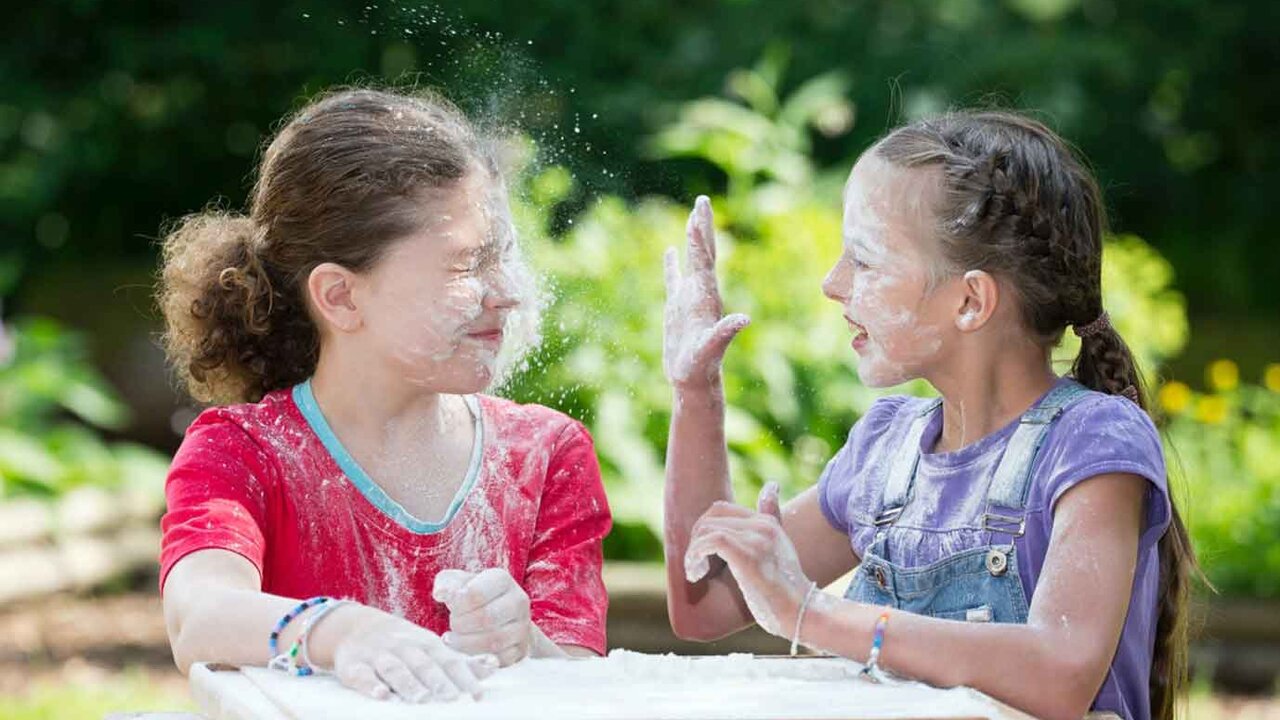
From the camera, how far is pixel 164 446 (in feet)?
30.1

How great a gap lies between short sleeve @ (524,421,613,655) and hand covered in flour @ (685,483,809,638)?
345 millimetres

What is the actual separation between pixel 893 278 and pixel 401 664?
895mm

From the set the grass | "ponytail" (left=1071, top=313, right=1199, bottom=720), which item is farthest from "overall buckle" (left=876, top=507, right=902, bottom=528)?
the grass

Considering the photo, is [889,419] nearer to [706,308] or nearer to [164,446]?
[706,308]

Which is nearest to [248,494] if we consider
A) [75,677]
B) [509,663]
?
[509,663]

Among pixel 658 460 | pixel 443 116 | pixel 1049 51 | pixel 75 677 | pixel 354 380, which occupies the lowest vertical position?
pixel 75 677

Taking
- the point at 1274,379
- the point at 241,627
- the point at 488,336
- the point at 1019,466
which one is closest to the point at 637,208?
the point at 488,336

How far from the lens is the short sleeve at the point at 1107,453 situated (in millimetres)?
2092

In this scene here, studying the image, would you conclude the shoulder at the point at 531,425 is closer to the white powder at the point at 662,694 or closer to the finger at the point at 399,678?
the white powder at the point at 662,694

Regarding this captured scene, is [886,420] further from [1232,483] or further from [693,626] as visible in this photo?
[1232,483]

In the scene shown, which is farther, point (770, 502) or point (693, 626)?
point (693, 626)

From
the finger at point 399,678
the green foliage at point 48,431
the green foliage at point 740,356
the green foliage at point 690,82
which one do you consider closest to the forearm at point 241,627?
the finger at point 399,678

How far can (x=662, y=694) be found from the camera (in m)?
1.88

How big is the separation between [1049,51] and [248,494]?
6996 millimetres
